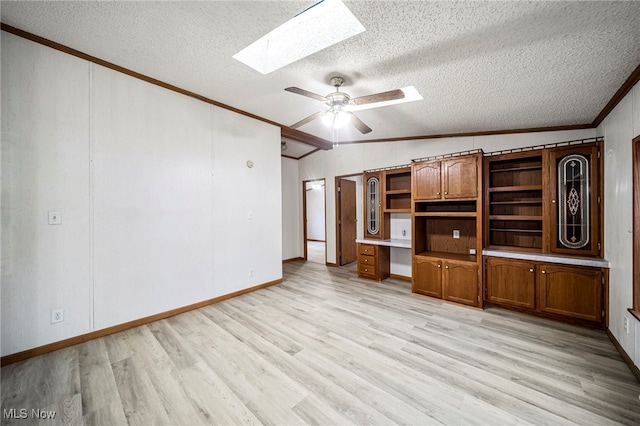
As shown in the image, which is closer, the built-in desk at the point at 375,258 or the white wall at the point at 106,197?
the white wall at the point at 106,197

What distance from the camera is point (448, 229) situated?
13.2 ft

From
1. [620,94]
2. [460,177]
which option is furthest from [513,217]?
[620,94]

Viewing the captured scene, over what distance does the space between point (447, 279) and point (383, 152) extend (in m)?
2.57

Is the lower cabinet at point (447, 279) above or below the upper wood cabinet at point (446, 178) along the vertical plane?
below

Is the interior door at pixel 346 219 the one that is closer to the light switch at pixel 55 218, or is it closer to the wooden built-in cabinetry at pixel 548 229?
the wooden built-in cabinetry at pixel 548 229

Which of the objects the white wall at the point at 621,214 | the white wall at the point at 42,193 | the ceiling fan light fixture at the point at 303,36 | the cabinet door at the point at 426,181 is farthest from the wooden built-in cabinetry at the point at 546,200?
the white wall at the point at 42,193

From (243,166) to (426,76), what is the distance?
2722mm

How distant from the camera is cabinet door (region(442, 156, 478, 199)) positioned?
334 cm

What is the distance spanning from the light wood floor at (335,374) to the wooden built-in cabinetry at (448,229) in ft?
1.63

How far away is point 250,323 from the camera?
2.87 metres

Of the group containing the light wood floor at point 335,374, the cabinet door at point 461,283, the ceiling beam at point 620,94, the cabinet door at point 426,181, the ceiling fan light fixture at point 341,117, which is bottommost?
the light wood floor at point 335,374

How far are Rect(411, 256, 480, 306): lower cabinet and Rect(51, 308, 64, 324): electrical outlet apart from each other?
13.8 feet

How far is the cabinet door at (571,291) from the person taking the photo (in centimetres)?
265

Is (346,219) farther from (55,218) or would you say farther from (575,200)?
(55,218)
